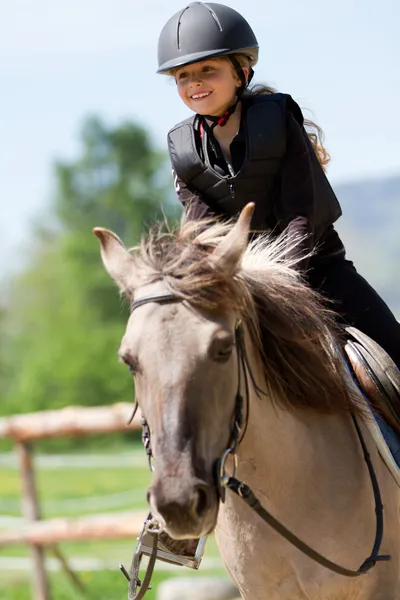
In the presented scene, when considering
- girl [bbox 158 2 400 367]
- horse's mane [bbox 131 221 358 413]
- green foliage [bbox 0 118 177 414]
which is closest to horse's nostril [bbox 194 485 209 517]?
horse's mane [bbox 131 221 358 413]

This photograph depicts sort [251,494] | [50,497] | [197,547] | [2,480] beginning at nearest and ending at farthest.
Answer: [251,494], [197,547], [50,497], [2,480]

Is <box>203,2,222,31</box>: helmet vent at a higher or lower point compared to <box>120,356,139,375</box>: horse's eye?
higher

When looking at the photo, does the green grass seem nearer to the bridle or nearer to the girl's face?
the bridle

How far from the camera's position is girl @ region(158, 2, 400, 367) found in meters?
4.16

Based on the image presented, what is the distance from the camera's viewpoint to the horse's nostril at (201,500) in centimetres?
295

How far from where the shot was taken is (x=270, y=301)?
12.0ft

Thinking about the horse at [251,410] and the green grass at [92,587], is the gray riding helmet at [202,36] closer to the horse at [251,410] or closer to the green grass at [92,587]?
the horse at [251,410]

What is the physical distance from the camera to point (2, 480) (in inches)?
1009

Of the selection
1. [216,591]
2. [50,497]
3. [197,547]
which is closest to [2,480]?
[50,497]

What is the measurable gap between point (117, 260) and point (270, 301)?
0.58 m

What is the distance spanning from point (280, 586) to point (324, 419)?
635 millimetres

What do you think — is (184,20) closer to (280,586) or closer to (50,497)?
(280,586)

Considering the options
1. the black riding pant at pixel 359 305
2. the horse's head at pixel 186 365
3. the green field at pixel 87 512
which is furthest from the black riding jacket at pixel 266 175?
the green field at pixel 87 512

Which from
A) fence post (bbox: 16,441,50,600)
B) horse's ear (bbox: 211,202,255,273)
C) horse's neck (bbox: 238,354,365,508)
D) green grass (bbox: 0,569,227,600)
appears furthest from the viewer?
green grass (bbox: 0,569,227,600)
